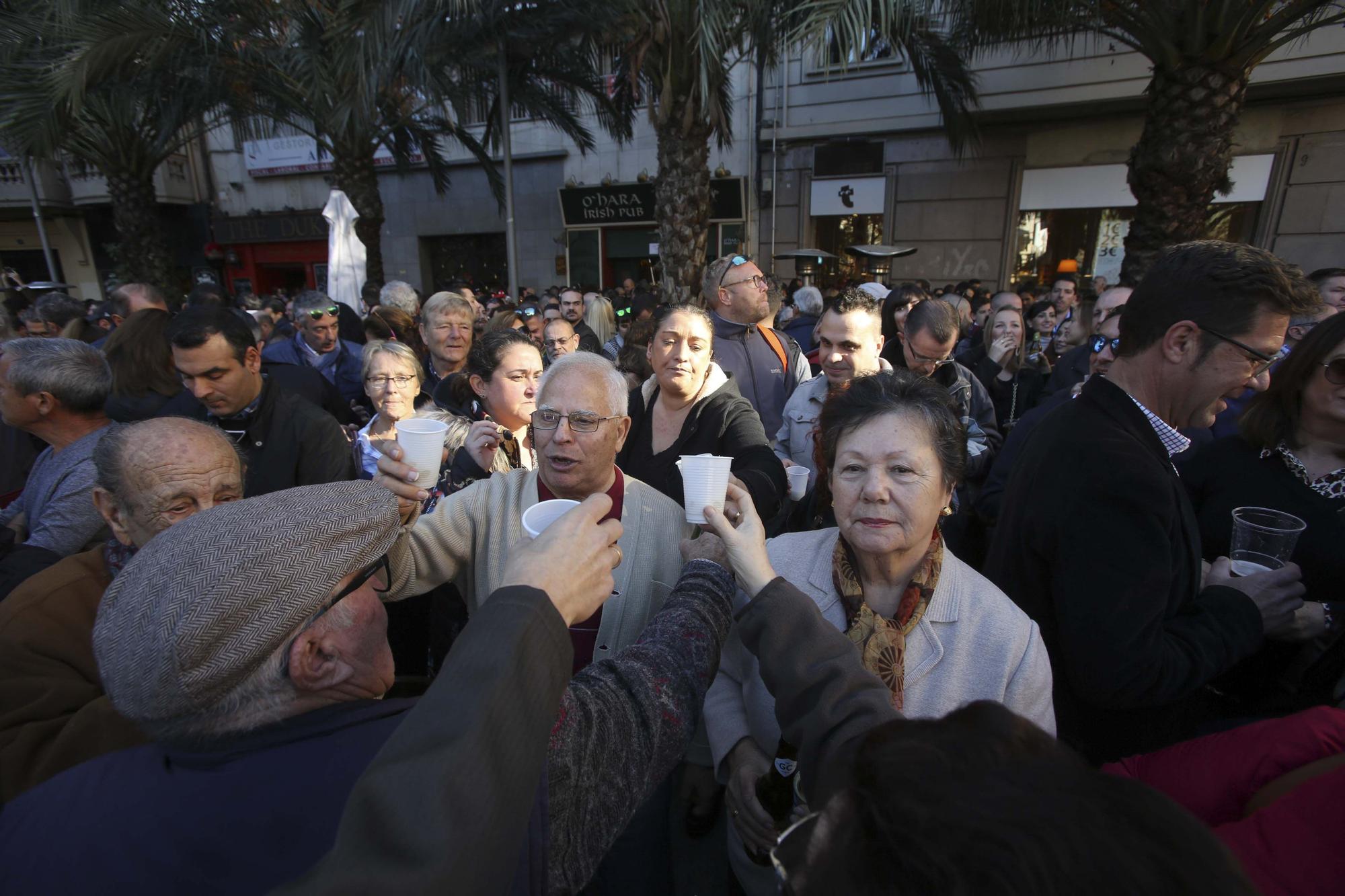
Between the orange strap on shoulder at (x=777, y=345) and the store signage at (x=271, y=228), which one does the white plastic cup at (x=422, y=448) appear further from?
the store signage at (x=271, y=228)

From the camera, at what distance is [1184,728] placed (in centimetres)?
189

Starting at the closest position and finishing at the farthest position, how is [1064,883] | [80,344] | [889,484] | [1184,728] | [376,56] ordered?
[1064,883], [889,484], [1184,728], [80,344], [376,56]

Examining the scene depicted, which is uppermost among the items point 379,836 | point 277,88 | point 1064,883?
point 277,88

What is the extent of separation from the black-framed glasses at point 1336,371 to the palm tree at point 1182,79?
591 centimetres

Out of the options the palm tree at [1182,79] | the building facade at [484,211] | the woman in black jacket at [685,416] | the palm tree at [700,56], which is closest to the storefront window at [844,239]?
the building facade at [484,211]

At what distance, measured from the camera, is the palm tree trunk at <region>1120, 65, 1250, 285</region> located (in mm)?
6719

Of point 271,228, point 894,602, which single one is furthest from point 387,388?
point 271,228

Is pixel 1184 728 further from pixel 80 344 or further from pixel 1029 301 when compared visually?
A: pixel 1029 301

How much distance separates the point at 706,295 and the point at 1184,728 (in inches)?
139

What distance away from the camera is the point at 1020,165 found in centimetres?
1266

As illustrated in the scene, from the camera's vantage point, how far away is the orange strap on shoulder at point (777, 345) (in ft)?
14.5

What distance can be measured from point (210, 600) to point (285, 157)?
2526 cm

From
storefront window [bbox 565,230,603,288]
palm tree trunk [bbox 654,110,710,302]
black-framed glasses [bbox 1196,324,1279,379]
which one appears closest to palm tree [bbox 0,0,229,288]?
palm tree trunk [bbox 654,110,710,302]

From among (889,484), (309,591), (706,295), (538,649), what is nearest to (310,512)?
(309,591)
